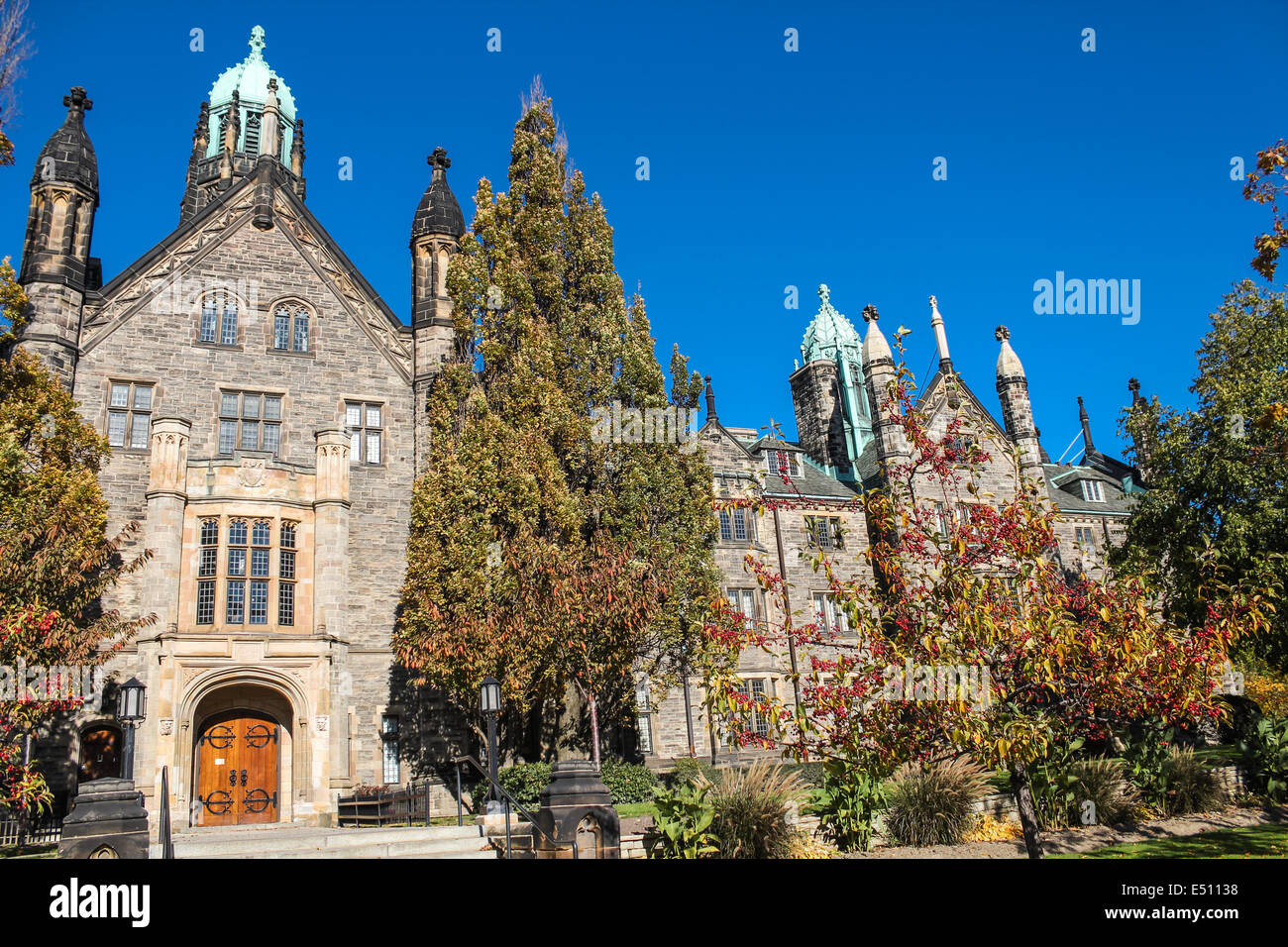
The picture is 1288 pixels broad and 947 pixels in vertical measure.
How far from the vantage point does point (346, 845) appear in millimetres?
15273

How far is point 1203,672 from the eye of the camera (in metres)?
11.6

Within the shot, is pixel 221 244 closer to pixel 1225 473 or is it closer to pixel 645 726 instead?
pixel 645 726

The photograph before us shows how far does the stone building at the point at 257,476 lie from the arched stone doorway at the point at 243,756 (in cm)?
5

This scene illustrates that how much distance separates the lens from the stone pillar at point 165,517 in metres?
20.8

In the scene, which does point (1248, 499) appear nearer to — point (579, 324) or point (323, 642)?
point (579, 324)

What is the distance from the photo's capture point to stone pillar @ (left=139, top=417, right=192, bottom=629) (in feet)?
68.2

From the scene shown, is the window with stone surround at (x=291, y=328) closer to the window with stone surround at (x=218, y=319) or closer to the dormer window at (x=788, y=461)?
the window with stone surround at (x=218, y=319)

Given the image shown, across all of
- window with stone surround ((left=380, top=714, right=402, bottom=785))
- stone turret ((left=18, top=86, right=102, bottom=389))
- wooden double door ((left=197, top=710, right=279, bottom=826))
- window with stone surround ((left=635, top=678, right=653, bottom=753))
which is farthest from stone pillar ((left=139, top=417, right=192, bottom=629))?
window with stone surround ((left=635, top=678, right=653, bottom=753))

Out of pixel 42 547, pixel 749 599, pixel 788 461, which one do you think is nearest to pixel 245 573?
pixel 42 547
